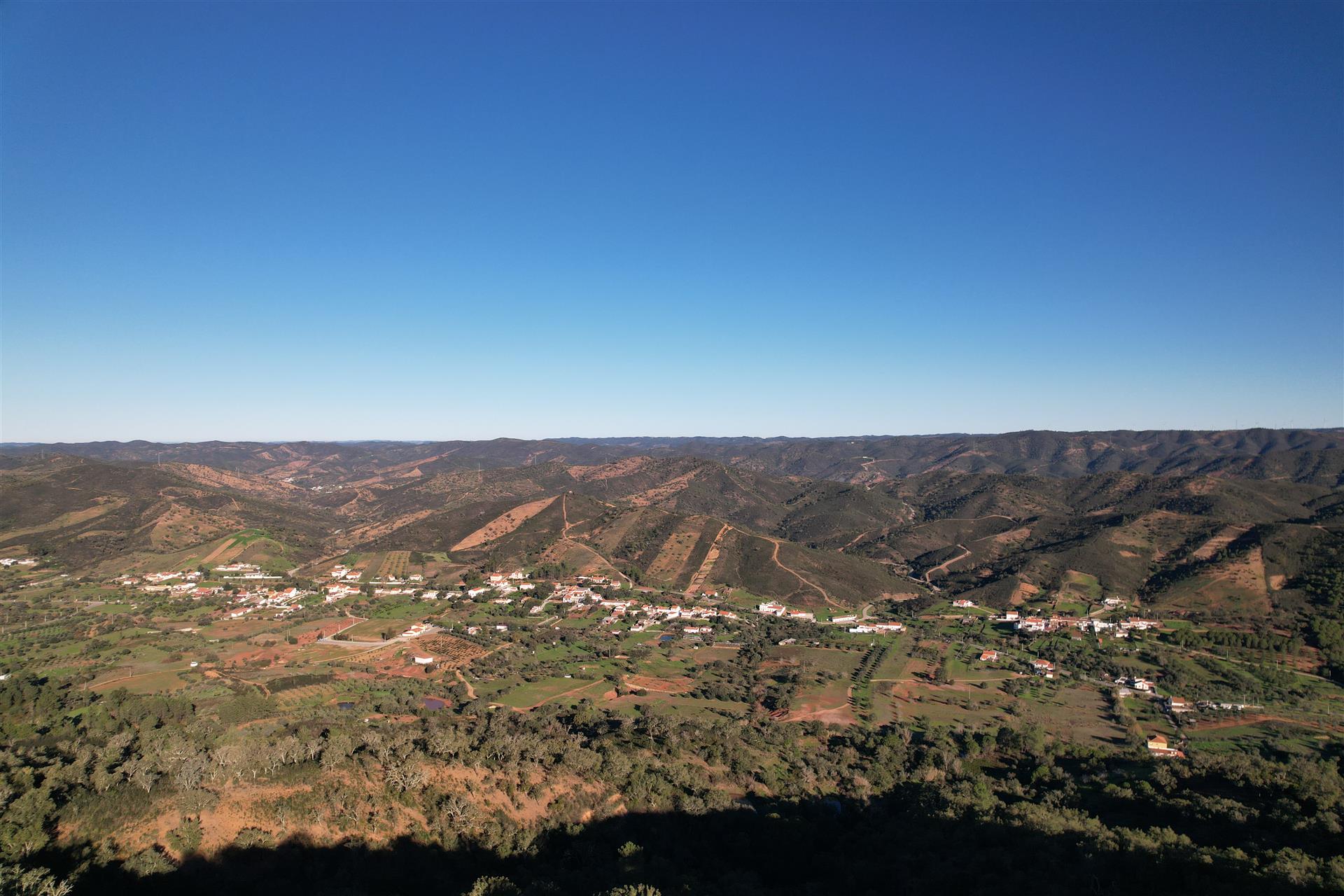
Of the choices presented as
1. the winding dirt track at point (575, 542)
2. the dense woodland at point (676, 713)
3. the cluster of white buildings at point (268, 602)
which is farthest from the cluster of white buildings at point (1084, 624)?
the cluster of white buildings at point (268, 602)

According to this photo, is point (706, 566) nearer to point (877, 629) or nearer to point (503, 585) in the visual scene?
point (503, 585)

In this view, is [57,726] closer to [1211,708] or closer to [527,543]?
Result: [527,543]

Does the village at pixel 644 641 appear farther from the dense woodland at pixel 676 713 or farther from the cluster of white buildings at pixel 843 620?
the dense woodland at pixel 676 713

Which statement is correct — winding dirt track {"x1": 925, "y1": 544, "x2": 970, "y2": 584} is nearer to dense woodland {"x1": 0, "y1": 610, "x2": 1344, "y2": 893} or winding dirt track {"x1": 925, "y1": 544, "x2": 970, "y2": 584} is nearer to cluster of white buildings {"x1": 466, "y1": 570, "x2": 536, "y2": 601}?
cluster of white buildings {"x1": 466, "y1": 570, "x2": 536, "y2": 601}

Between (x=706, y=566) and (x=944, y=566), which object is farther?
(x=944, y=566)

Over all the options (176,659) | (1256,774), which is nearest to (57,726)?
(176,659)

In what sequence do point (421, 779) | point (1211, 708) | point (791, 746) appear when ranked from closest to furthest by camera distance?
1. point (421, 779)
2. point (791, 746)
3. point (1211, 708)

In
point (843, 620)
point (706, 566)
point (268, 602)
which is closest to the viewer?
point (268, 602)

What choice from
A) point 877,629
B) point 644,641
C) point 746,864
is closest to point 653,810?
point 746,864

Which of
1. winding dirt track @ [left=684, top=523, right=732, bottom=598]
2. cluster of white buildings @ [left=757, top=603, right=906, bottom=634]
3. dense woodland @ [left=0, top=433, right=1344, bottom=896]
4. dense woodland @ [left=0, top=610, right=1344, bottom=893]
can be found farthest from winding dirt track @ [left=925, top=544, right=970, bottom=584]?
dense woodland @ [left=0, top=610, right=1344, bottom=893]
